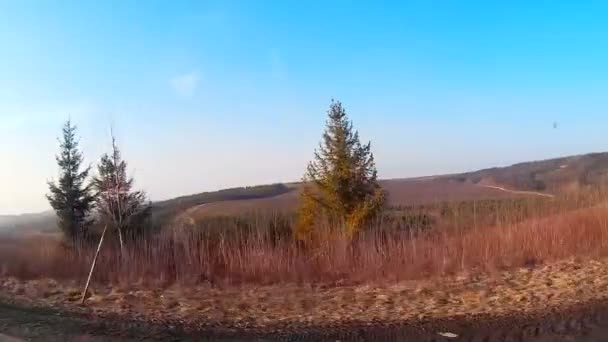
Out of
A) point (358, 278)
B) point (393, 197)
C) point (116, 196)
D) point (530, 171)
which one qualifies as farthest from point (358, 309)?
point (530, 171)

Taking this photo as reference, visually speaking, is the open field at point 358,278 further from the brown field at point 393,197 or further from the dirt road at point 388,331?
the brown field at point 393,197

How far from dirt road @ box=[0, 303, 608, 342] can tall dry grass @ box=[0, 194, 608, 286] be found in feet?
16.1

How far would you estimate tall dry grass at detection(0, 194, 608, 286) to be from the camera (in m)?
13.8

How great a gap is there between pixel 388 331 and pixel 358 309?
5.17 ft

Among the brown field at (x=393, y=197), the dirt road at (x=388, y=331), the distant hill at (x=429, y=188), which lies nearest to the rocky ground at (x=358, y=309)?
the dirt road at (x=388, y=331)

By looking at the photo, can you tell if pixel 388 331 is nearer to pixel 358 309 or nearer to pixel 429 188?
pixel 358 309

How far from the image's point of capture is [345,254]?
48.1 feet

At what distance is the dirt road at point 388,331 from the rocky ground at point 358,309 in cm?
1

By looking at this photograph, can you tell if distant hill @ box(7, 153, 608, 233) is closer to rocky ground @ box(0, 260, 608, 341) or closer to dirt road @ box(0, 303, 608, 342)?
rocky ground @ box(0, 260, 608, 341)

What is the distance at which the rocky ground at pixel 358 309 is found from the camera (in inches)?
300

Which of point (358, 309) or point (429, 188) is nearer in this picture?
point (358, 309)

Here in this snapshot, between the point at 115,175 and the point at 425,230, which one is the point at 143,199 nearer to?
the point at 115,175

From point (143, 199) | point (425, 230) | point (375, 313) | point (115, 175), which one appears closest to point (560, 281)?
point (375, 313)

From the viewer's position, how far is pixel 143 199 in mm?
33031
